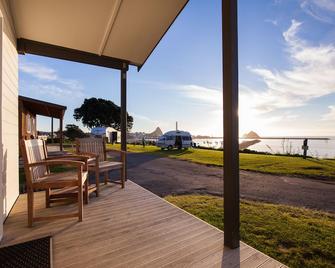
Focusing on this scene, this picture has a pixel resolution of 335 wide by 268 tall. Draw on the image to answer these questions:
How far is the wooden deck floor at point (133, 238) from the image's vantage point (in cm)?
154

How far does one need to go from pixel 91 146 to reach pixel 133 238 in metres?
2.49

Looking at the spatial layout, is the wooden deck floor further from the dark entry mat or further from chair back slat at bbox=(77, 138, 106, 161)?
chair back slat at bbox=(77, 138, 106, 161)

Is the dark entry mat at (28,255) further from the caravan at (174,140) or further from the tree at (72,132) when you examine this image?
the tree at (72,132)

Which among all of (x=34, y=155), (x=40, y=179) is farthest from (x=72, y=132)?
(x=40, y=179)

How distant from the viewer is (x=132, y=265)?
58.4 inches

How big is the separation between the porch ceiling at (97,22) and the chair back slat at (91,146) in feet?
5.83

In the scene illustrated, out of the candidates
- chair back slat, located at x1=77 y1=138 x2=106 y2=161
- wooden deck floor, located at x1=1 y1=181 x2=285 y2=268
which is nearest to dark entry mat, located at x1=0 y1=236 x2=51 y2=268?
wooden deck floor, located at x1=1 y1=181 x2=285 y2=268

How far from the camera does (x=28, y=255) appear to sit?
159 centimetres

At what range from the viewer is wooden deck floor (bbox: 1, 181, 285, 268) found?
5.04ft

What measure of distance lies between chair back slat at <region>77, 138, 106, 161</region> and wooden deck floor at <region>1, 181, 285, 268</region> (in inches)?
50.5

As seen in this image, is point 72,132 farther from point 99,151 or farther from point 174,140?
point 99,151

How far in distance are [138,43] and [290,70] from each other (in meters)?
5.47

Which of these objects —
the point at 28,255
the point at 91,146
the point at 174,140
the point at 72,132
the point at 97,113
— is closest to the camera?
the point at 28,255

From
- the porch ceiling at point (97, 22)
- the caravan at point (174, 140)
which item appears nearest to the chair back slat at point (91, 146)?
the porch ceiling at point (97, 22)
